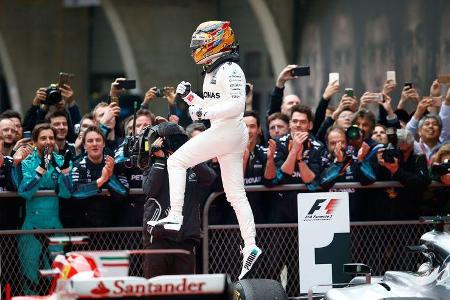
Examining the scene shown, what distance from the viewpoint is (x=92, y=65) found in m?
24.8

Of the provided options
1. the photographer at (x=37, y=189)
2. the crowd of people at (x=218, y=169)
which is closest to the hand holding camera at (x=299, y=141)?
the crowd of people at (x=218, y=169)

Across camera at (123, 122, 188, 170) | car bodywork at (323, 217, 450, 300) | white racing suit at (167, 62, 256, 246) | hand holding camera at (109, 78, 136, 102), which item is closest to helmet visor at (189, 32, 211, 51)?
white racing suit at (167, 62, 256, 246)

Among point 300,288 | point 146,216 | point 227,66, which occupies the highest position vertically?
point 227,66

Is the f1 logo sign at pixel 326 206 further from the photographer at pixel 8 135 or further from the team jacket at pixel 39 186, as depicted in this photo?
the photographer at pixel 8 135

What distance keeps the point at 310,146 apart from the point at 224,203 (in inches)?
39.8

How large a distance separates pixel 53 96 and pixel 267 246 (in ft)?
9.79

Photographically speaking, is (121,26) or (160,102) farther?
(121,26)

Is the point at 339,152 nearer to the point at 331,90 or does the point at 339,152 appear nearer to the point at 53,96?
the point at 331,90

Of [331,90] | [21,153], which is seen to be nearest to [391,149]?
[331,90]

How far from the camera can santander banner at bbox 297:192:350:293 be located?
39.6 ft

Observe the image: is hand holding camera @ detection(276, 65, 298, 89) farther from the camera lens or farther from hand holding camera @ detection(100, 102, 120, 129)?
the camera lens

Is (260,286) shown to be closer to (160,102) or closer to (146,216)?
(146,216)

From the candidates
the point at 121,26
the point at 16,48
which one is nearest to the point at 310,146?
the point at 121,26

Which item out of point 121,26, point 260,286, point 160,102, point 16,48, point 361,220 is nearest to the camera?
point 260,286
